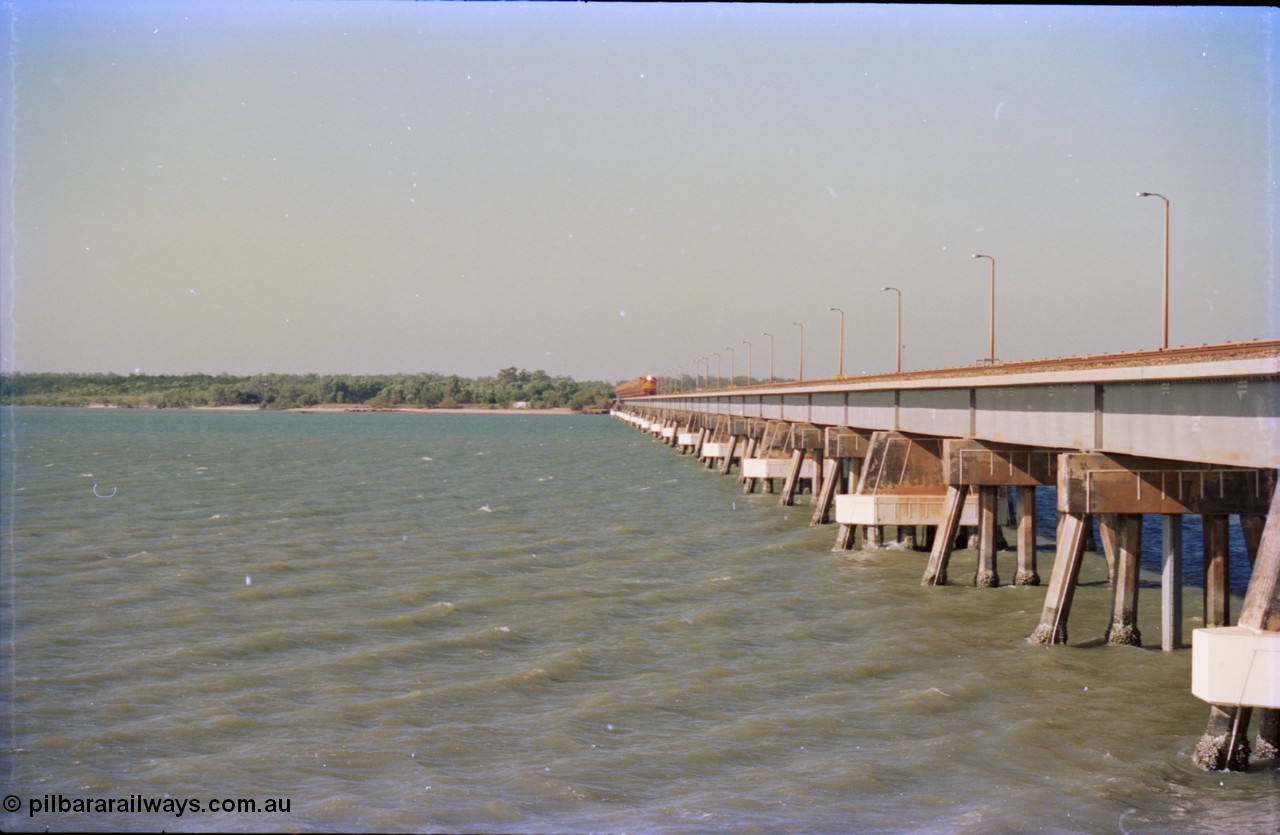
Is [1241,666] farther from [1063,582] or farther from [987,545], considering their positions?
[987,545]

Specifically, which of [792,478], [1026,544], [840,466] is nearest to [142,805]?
[1026,544]

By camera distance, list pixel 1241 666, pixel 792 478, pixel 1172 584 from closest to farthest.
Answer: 1. pixel 1241 666
2. pixel 1172 584
3. pixel 792 478

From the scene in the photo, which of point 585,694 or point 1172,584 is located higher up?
point 1172,584

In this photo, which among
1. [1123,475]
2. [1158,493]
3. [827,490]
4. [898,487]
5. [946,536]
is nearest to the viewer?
[1158,493]

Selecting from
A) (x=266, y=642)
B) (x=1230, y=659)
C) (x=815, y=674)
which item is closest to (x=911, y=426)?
(x=815, y=674)

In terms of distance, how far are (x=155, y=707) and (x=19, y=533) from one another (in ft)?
90.2

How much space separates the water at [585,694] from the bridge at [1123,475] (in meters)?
0.99

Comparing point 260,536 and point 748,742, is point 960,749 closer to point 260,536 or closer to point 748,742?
point 748,742

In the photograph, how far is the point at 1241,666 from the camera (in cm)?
1395

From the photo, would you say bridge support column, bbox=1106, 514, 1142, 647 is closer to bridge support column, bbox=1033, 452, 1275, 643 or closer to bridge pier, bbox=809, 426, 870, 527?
bridge support column, bbox=1033, 452, 1275, 643

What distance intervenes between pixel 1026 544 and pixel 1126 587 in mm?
6820

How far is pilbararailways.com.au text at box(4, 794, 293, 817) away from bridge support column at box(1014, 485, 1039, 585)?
19.3 metres

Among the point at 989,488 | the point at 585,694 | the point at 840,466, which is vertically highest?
the point at 989,488

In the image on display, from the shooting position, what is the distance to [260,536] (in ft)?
136
